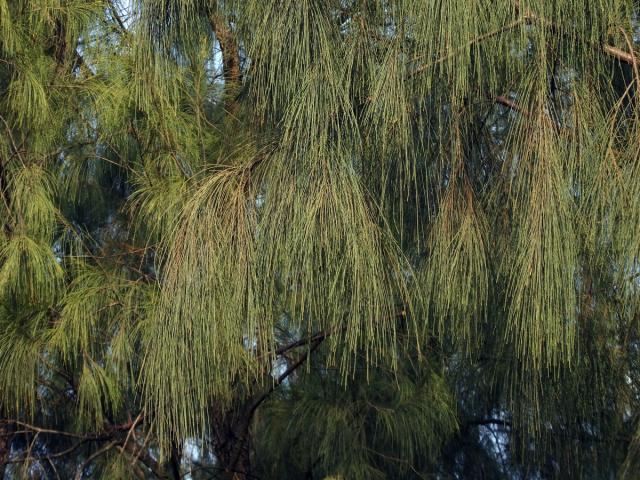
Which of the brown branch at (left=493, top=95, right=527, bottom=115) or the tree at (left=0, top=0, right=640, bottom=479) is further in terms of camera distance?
the brown branch at (left=493, top=95, right=527, bottom=115)

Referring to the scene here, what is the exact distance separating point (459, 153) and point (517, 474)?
1499 mm

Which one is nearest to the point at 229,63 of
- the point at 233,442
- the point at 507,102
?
the point at 233,442

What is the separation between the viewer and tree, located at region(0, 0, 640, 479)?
4.90ft

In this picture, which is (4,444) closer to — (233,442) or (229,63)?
(233,442)

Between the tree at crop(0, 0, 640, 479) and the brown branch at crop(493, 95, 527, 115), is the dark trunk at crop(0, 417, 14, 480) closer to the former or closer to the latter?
the tree at crop(0, 0, 640, 479)

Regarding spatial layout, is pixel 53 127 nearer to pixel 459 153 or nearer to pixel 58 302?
pixel 58 302

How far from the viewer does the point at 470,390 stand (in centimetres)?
267

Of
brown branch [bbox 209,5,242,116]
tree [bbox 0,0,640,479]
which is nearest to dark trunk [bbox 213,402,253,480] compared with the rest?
tree [bbox 0,0,640,479]

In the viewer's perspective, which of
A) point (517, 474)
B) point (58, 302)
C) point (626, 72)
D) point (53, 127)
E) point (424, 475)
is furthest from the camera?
point (517, 474)

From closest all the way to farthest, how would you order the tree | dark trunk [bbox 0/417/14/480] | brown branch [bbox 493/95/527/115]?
the tree
brown branch [bbox 493/95/527/115]
dark trunk [bbox 0/417/14/480]

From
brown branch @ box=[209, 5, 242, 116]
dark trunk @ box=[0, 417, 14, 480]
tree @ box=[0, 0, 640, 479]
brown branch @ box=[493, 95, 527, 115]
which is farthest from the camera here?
dark trunk @ box=[0, 417, 14, 480]

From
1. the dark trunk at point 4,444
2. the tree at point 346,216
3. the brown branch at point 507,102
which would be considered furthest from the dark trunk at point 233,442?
the brown branch at point 507,102

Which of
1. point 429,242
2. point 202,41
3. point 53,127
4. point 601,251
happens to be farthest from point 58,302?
point 601,251

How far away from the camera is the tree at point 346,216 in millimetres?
1493
